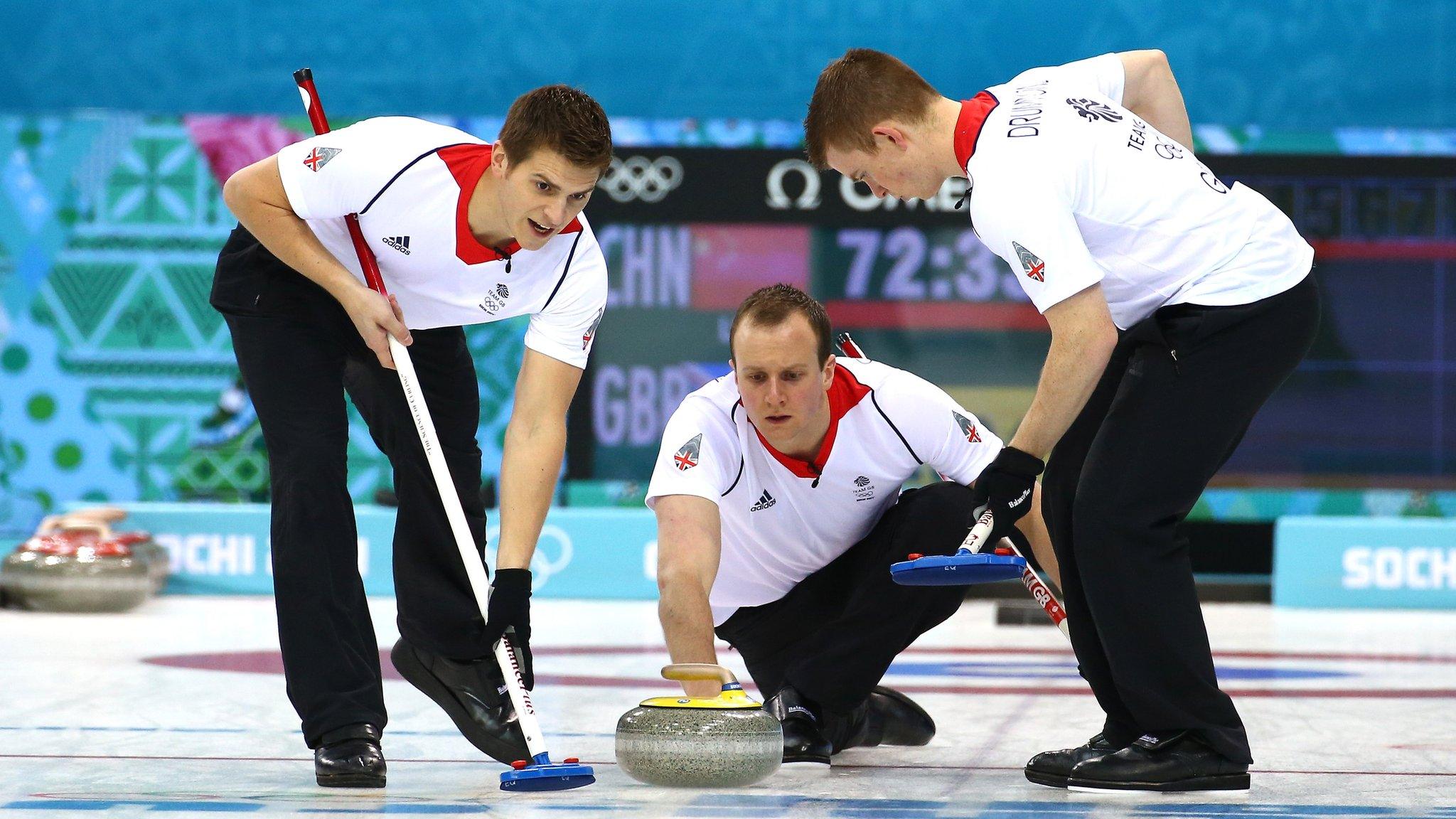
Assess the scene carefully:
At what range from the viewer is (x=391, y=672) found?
489cm

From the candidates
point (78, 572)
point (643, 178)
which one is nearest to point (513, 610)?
point (78, 572)

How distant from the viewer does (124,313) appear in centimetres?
855

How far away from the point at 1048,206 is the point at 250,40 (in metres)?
7.80

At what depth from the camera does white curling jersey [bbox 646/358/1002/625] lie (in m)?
3.37

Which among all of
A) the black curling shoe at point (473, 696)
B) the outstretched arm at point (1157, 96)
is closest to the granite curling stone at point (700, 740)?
the black curling shoe at point (473, 696)

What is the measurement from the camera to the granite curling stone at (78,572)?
6973 mm

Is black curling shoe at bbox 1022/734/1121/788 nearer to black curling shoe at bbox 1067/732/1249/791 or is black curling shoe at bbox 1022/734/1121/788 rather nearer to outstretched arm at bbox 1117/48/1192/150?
black curling shoe at bbox 1067/732/1249/791

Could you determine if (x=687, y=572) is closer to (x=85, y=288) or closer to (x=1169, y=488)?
(x=1169, y=488)

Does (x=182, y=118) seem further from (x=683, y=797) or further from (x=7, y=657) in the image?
(x=683, y=797)

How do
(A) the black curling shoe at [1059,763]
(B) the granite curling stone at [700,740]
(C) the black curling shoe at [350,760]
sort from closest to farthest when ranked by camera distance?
(B) the granite curling stone at [700,740] → (C) the black curling shoe at [350,760] → (A) the black curling shoe at [1059,763]

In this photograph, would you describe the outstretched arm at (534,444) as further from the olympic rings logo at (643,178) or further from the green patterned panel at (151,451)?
the green patterned panel at (151,451)

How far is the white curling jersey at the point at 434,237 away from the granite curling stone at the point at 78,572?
432 cm

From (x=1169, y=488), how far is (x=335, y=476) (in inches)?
60.5

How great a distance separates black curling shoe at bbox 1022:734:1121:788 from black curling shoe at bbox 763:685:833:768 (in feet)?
1.49
